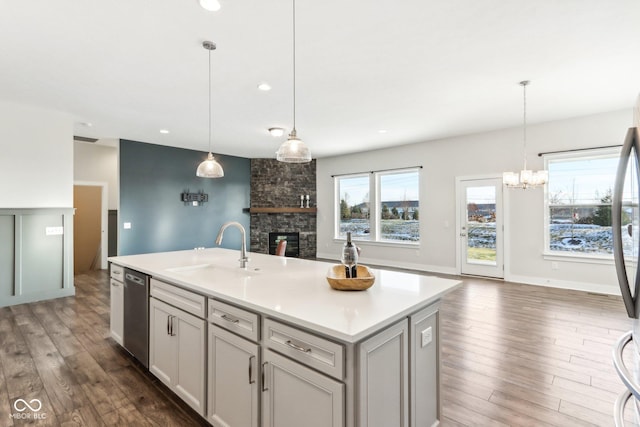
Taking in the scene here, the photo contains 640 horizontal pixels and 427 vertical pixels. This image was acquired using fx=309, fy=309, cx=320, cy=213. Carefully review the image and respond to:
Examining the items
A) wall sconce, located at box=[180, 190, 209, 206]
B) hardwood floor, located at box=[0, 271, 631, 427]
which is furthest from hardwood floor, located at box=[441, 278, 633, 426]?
wall sconce, located at box=[180, 190, 209, 206]

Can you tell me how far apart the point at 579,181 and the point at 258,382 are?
5929mm

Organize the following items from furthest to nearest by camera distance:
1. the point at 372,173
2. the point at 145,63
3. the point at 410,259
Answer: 1. the point at 372,173
2. the point at 410,259
3. the point at 145,63

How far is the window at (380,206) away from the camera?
709 centimetres

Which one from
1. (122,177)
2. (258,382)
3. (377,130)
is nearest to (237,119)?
(377,130)

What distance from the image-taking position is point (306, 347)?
4.41ft

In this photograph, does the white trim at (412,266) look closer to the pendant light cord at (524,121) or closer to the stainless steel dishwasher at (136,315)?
the pendant light cord at (524,121)

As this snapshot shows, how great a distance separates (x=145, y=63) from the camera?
3.15 meters

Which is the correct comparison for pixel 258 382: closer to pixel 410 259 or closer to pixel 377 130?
pixel 377 130

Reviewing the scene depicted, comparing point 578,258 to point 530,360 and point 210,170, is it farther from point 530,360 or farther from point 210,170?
point 210,170

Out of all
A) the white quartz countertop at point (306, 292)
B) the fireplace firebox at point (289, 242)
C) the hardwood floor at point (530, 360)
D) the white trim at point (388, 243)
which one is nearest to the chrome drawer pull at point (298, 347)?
the white quartz countertop at point (306, 292)

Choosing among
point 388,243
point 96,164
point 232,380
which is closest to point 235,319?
point 232,380

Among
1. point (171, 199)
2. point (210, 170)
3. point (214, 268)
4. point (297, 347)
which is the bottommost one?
point (297, 347)

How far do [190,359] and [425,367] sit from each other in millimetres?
1448

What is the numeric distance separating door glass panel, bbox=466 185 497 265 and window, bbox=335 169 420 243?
1104 millimetres
